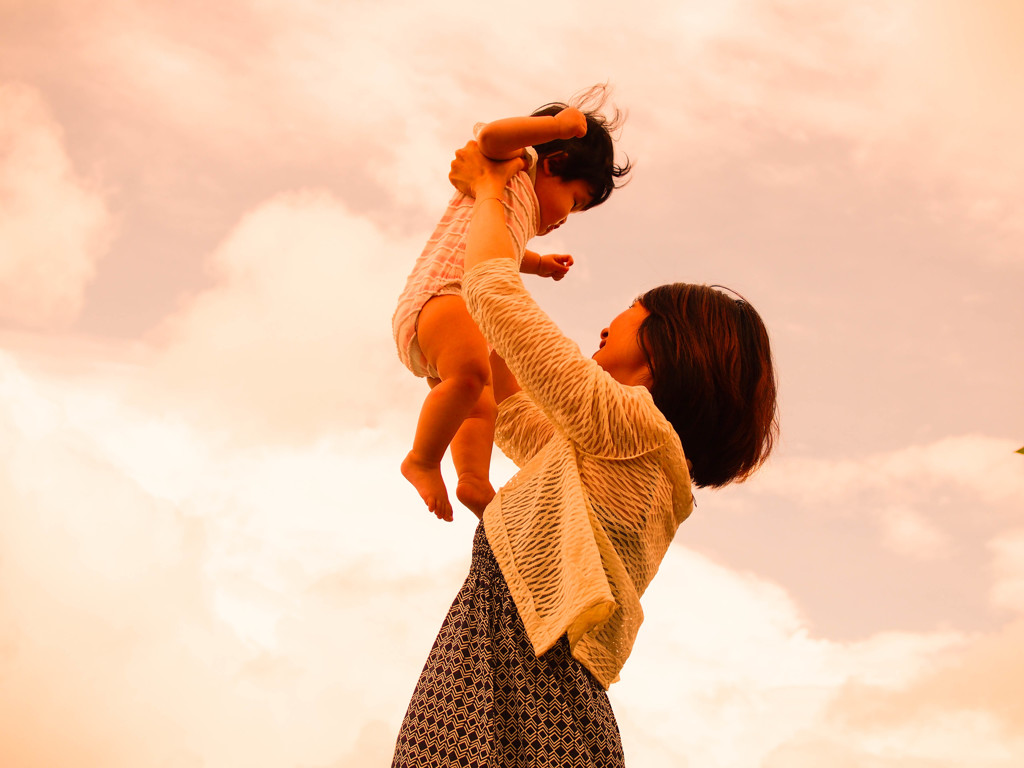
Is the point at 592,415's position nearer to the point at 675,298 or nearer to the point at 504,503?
the point at 504,503

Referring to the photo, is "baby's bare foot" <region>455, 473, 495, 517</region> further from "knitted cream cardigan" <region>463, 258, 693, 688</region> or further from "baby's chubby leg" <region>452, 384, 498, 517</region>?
"knitted cream cardigan" <region>463, 258, 693, 688</region>

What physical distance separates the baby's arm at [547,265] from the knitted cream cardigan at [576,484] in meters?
0.92

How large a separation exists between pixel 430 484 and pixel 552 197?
0.69 meters

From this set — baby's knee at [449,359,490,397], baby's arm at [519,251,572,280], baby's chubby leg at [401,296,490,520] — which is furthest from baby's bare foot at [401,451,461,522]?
baby's arm at [519,251,572,280]

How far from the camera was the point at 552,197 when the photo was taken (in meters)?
2.16

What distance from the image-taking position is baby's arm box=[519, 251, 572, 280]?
2.33 metres

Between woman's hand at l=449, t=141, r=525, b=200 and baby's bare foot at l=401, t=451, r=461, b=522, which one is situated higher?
woman's hand at l=449, t=141, r=525, b=200

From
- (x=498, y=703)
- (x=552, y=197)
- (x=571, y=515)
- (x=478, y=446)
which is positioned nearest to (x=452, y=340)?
(x=478, y=446)

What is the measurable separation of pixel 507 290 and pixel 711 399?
385mm

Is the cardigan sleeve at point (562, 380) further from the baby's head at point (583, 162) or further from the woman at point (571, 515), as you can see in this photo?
the baby's head at point (583, 162)

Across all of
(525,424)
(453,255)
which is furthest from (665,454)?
(453,255)

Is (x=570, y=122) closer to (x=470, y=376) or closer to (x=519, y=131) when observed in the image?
(x=519, y=131)

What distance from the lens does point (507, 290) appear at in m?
1.38

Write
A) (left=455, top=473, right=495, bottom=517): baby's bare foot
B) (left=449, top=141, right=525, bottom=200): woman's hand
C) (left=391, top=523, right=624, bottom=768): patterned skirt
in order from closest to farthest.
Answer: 1. (left=391, top=523, right=624, bottom=768): patterned skirt
2. (left=449, top=141, right=525, bottom=200): woman's hand
3. (left=455, top=473, right=495, bottom=517): baby's bare foot
